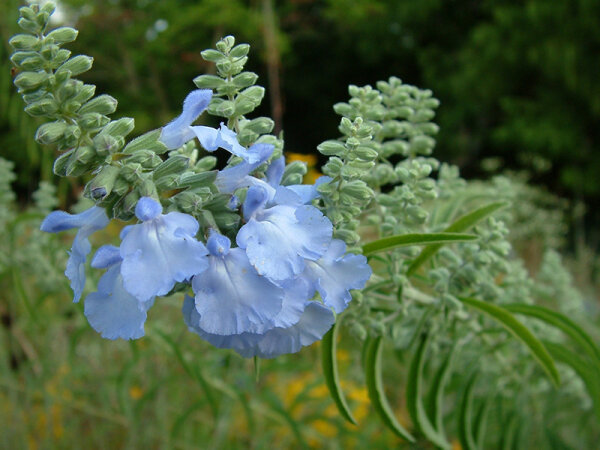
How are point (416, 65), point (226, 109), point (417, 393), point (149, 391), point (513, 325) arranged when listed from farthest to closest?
point (416, 65) < point (149, 391) < point (417, 393) < point (513, 325) < point (226, 109)

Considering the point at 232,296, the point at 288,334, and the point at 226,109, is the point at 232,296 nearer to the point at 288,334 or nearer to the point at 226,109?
the point at 288,334

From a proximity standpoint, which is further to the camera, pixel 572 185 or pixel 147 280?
pixel 572 185

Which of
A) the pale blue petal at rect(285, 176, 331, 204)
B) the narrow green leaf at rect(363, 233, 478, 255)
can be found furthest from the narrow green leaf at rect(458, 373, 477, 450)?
the pale blue petal at rect(285, 176, 331, 204)

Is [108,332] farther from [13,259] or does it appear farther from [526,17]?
[526,17]

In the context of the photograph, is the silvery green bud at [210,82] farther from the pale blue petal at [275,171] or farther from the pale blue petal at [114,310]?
the pale blue petal at [114,310]

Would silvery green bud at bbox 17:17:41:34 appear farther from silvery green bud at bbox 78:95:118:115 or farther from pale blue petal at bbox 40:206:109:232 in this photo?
pale blue petal at bbox 40:206:109:232

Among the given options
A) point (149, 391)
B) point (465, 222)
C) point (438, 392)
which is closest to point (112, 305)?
point (465, 222)

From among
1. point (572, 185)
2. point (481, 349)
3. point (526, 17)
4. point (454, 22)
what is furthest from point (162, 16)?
point (481, 349)
